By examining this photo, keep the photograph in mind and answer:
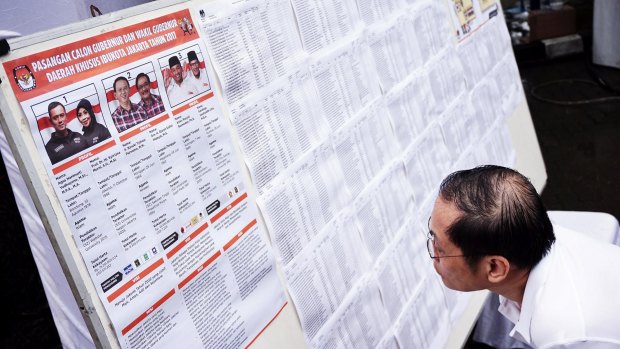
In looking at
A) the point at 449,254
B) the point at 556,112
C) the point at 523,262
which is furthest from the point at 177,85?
the point at 556,112

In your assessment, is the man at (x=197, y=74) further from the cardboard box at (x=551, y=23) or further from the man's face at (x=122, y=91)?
the cardboard box at (x=551, y=23)

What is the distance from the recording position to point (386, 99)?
1.56 metres

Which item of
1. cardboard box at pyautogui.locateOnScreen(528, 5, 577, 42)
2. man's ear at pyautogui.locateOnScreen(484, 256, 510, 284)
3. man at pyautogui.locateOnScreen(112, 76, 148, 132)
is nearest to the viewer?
man at pyautogui.locateOnScreen(112, 76, 148, 132)

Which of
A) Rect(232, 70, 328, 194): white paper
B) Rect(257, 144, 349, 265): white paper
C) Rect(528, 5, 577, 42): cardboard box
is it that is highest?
Rect(232, 70, 328, 194): white paper

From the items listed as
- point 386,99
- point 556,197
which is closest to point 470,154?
point 386,99

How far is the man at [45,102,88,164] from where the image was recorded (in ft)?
2.49

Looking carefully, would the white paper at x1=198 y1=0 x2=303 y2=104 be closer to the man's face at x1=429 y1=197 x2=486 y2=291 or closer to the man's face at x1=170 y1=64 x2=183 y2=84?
the man's face at x1=170 y1=64 x2=183 y2=84

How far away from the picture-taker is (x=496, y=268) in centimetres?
117

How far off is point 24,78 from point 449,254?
887 millimetres

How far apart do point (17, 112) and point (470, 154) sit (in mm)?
1642

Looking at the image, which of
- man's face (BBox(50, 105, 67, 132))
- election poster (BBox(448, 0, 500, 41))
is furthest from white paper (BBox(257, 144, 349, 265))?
election poster (BBox(448, 0, 500, 41))

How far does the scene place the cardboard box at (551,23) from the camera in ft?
20.3

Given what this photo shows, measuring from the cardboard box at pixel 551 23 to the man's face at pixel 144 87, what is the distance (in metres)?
6.23

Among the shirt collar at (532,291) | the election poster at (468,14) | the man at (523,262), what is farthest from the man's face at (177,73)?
the election poster at (468,14)
